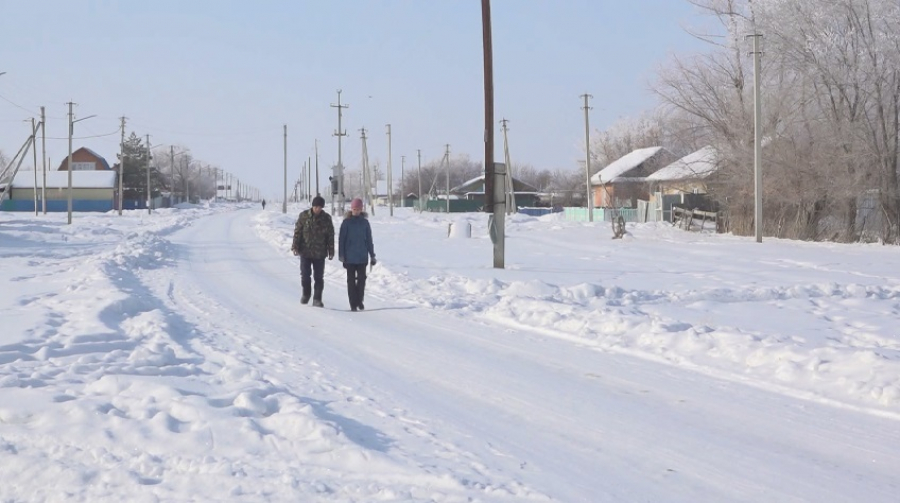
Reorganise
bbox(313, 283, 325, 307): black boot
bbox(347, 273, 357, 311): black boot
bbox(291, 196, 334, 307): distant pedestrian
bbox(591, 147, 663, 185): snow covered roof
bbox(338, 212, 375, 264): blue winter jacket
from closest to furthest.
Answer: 1. bbox(347, 273, 357, 311): black boot
2. bbox(338, 212, 375, 264): blue winter jacket
3. bbox(313, 283, 325, 307): black boot
4. bbox(291, 196, 334, 307): distant pedestrian
5. bbox(591, 147, 663, 185): snow covered roof

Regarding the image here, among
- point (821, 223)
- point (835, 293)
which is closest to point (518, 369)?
point (835, 293)

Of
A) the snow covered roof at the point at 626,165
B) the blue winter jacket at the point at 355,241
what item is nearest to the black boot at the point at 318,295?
the blue winter jacket at the point at 355,241

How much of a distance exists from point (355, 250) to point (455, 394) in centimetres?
636

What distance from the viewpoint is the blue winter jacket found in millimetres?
13414

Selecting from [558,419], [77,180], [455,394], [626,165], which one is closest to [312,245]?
[455,394]

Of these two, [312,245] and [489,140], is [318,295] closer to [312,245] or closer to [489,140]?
[312,245]

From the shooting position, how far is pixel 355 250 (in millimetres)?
13469

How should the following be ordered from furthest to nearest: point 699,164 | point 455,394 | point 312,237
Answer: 1. point 699,164
2. point 312,237
3. point 455,394

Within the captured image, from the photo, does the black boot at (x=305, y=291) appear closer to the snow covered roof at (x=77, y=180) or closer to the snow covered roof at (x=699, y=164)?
the snow covered roof at (x=699, y=164)

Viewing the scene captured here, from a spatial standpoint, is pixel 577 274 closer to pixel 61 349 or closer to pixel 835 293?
pixel 835 293

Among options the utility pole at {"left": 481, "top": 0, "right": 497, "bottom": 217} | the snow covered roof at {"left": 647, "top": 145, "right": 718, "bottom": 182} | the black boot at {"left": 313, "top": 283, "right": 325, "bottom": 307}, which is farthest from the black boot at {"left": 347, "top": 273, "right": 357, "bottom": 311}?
the snow covered roof at {"left": 647, "top": 145, "right": 718, "bottom": 182}

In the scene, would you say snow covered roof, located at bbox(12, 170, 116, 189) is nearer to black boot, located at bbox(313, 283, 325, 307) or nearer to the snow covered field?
the snow covered field

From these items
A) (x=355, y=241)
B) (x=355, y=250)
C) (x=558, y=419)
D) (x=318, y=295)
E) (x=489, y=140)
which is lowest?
(x=558, y=419)

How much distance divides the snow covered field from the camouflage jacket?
0.89 metres
